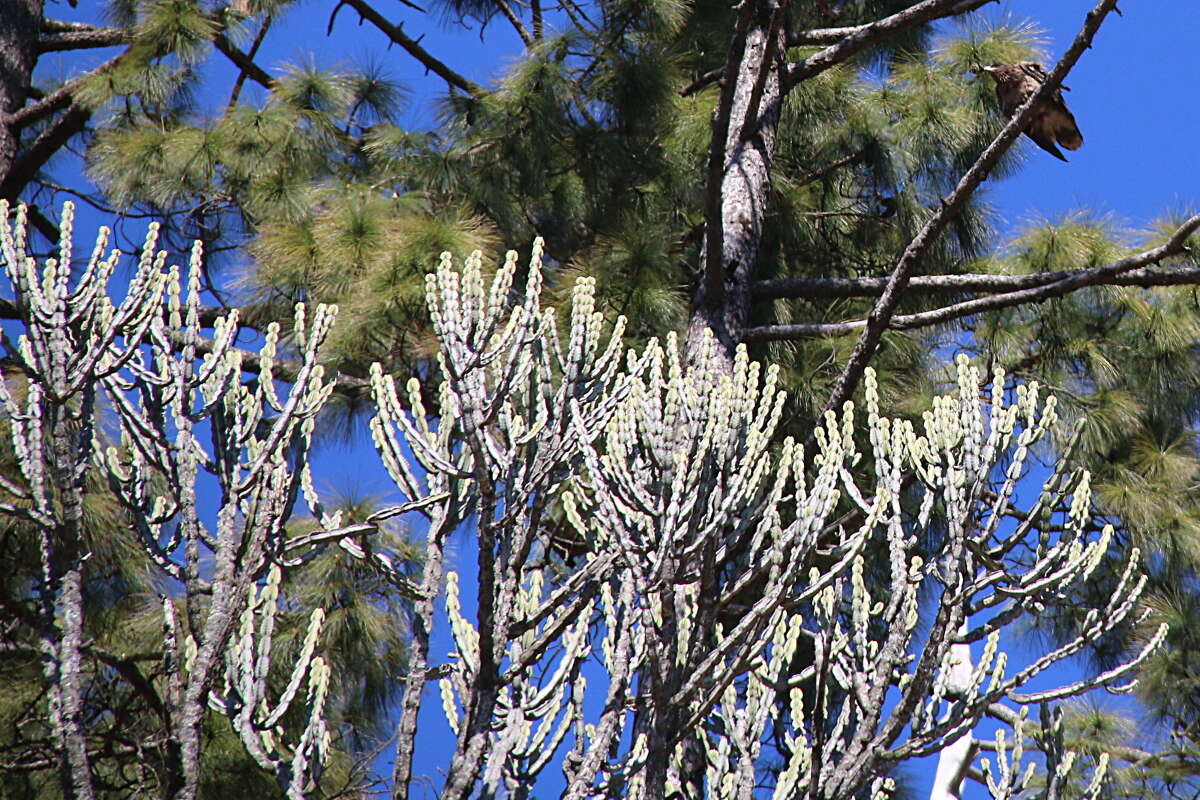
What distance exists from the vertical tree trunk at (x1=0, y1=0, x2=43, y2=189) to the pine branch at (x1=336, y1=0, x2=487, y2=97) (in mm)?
1650

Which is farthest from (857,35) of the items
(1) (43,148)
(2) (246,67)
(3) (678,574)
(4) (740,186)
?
(1) (43,148)

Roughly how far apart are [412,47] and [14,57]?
2.05 metres

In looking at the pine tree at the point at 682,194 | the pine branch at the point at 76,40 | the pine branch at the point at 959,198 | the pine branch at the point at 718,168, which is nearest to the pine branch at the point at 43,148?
the pine tree at the point at 682,194

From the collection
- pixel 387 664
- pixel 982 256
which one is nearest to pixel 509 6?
pixel 982 256

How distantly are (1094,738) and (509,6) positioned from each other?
5.15 meters

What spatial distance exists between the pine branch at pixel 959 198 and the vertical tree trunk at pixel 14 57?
471 centimetres

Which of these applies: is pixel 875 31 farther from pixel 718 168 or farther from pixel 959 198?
pixel 959 198

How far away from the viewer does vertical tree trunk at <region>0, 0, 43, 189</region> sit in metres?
7.16

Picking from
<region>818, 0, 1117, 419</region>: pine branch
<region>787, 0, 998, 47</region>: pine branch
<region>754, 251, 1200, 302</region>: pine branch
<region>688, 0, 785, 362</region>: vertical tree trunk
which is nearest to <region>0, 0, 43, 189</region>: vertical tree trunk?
<region>688, 0, 785, 362</region>: vertical tree trunk

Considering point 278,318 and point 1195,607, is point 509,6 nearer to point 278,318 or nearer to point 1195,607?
point 278,318

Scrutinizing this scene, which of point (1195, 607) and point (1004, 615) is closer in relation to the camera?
point (1004, 615)

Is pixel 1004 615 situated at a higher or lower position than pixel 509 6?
lower

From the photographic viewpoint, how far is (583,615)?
3.23 m

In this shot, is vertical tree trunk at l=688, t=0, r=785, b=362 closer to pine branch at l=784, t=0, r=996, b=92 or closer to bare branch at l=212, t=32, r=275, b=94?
pine branch at l=784, t=0, r=996, b=92
